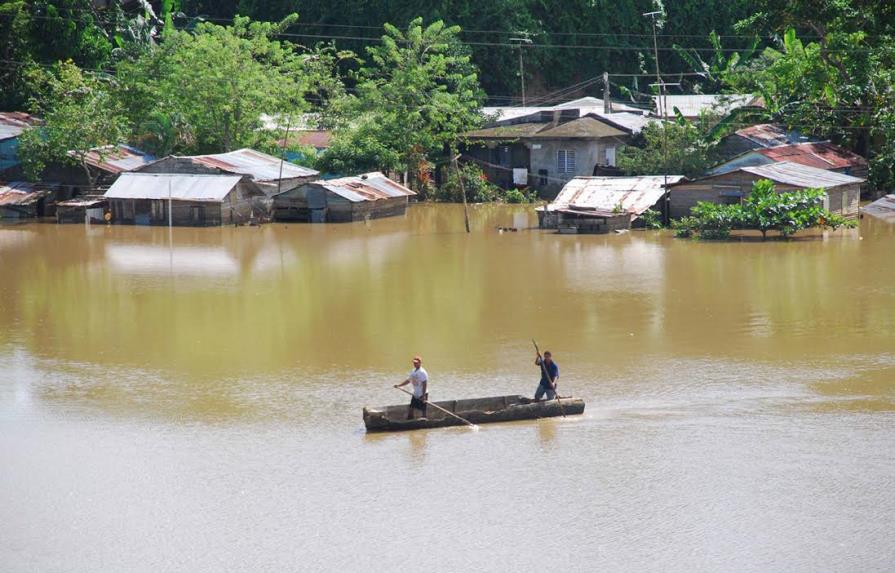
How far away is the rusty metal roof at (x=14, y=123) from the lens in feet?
137

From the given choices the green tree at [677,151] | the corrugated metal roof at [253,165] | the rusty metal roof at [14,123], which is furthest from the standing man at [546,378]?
the rusty metal roof at [14,123]

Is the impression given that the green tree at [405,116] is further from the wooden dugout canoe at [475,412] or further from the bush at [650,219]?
the wooden dugout canoe at [475,412]

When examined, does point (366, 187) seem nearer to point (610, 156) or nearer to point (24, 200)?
point (610, 156)

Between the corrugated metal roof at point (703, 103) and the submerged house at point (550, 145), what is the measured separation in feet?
5.32

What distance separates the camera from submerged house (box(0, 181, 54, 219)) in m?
Answer: 40.2

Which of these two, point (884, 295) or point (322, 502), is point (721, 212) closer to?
point (884, 295)

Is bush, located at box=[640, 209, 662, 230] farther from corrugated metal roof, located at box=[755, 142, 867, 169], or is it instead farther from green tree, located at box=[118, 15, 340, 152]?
green tree, located at box=[118, 15, 340, 152]

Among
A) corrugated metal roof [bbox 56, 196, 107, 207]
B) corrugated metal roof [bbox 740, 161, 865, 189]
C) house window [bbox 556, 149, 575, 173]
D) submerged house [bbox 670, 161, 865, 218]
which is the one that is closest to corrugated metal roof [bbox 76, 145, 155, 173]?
corrugated metal roof [bbox 56, 196, 107, 207]

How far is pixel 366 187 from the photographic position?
4150 centimetres

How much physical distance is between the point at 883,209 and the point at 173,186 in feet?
76.3

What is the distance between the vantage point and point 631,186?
38625mm

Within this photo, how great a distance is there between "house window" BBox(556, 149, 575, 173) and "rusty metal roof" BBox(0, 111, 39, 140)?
19.7 m

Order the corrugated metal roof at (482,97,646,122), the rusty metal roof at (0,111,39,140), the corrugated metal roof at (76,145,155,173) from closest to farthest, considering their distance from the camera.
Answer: the corrugated metal roof at (76,145,155,173) → the rusty metal roof at (0,111,39,140) → the corrugated metal roof at (482,97,646,122)

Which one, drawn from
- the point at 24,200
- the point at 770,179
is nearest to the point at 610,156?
the point at 770,179
